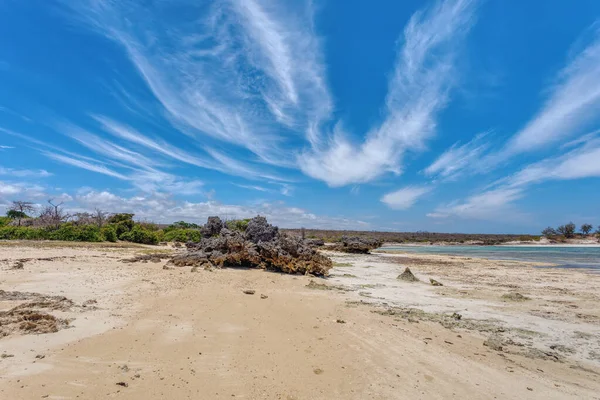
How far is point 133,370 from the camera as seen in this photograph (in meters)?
4.13

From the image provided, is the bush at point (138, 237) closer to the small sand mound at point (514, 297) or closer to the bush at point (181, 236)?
the bush at point (181, 236)

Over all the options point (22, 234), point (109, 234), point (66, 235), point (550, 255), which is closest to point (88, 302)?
point (66, 235)

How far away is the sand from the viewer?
3953 millimetres

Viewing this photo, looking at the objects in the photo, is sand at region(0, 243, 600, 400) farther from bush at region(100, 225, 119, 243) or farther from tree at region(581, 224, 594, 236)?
tree at region(581, 224, 594, 236)

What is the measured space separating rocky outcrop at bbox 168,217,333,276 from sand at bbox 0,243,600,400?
4644 mm

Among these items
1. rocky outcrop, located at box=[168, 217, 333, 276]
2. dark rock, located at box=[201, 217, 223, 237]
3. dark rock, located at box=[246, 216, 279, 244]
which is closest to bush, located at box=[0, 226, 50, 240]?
dark rock, located at box=[201, 217, 223, 237]

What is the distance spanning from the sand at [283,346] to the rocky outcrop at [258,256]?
15.2 feet

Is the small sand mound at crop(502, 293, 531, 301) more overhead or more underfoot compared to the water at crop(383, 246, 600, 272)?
more underfoot

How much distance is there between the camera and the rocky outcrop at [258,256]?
15039mm

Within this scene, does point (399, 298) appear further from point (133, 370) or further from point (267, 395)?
point (133, 370)

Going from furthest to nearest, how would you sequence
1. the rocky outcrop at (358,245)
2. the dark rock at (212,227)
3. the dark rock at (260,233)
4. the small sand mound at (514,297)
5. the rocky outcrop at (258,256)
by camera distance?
the rocky outcrop at (358,245), the dark rock at (212,227), the dark rock at (260,233), the rocky outcrop at (258,256), the small sand mound at (514,297)

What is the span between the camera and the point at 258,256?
15656mm

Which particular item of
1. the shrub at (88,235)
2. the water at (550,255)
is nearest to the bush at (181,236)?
the shrub at (88,235)

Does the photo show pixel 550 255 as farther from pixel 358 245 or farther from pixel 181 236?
pixel 181 236
